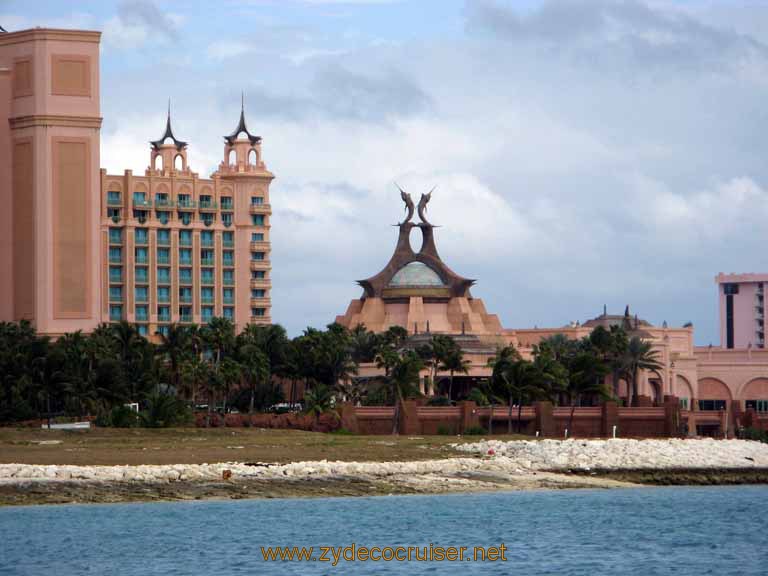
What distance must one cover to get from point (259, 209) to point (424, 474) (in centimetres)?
9265

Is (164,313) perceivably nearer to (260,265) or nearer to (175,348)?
(260,265)

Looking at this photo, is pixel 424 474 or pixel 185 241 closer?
pixel 424 474

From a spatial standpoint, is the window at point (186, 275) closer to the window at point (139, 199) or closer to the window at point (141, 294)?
the window at point (141, 294)

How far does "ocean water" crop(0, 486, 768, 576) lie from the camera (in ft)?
199

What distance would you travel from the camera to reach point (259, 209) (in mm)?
175500

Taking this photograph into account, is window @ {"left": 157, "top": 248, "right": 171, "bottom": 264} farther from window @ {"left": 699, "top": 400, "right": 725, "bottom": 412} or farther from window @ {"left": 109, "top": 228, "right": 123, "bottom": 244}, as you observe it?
window @ {"left": 699, "top": 400, "right": 725, "bottom": 412}

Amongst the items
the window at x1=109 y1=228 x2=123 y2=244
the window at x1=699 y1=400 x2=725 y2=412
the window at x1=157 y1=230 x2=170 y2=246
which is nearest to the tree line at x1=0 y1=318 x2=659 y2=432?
the window at x1=157 y1=230 x2=170 y2=246

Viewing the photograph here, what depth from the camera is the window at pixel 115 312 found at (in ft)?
548

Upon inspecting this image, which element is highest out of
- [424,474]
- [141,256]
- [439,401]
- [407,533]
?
[141,256]

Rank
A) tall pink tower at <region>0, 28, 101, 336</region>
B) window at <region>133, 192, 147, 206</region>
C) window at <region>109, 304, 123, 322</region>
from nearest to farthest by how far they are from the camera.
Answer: tall pink tower at <region>0, 28, 101, 336</region>
window at <region>109, 304, 123, 322</region>
window at <region>133, 192, 147, 206</region>

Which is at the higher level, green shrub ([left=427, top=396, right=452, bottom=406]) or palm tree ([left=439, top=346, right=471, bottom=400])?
palm tree ([left=439, top=346, right=471, bottom=400])

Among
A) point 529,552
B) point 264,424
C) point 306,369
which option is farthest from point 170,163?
point 529,552

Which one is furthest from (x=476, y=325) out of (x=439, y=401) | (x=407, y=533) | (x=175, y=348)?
(x=407, y=533)

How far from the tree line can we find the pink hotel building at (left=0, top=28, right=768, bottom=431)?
411 inches
